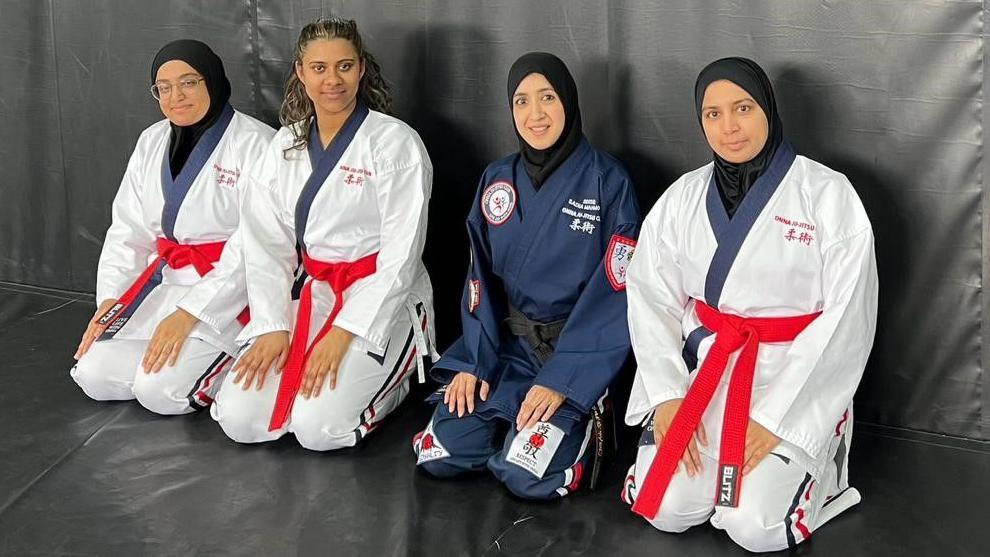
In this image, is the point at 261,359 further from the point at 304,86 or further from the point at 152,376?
the point at 304,86

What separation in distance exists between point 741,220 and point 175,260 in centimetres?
176

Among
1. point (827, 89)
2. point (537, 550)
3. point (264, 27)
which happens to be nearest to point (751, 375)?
point (537, 550)

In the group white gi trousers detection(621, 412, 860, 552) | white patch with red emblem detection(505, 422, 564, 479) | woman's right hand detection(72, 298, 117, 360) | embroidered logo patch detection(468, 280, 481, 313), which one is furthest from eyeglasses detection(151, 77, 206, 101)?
white gi trousers detection(621, 412, 860, 552)

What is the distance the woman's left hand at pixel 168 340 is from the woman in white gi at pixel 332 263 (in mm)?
221

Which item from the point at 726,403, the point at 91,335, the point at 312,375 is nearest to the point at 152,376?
the point at 91,335

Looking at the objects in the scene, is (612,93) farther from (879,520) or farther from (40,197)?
(40,197)

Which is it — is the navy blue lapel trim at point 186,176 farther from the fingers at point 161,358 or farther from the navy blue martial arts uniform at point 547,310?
the navy blue martial arts uniform at point 547,310

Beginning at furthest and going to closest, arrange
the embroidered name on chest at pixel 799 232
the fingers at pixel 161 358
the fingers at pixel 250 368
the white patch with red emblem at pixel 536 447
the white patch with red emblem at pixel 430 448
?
1. the fingers at pixel 161 358
2. the fingers at pixel 250 368
3. the white patch with red emblem at pixel 430 448
4. the white patch with red emblem at pixel 536 447
5. the embroidered name on chest at pixel 799 232

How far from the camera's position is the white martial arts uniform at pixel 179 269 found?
3295 mm

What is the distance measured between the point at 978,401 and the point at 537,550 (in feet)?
4.26

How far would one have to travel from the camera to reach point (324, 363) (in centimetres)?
307

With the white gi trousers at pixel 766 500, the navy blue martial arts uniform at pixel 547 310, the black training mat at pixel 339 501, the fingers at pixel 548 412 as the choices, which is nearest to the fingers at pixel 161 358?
the black training mat at pixel 339 501

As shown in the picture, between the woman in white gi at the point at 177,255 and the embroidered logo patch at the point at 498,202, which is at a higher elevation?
the embroidered logo patch at the point at 498,202

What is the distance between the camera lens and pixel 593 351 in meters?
2.89
